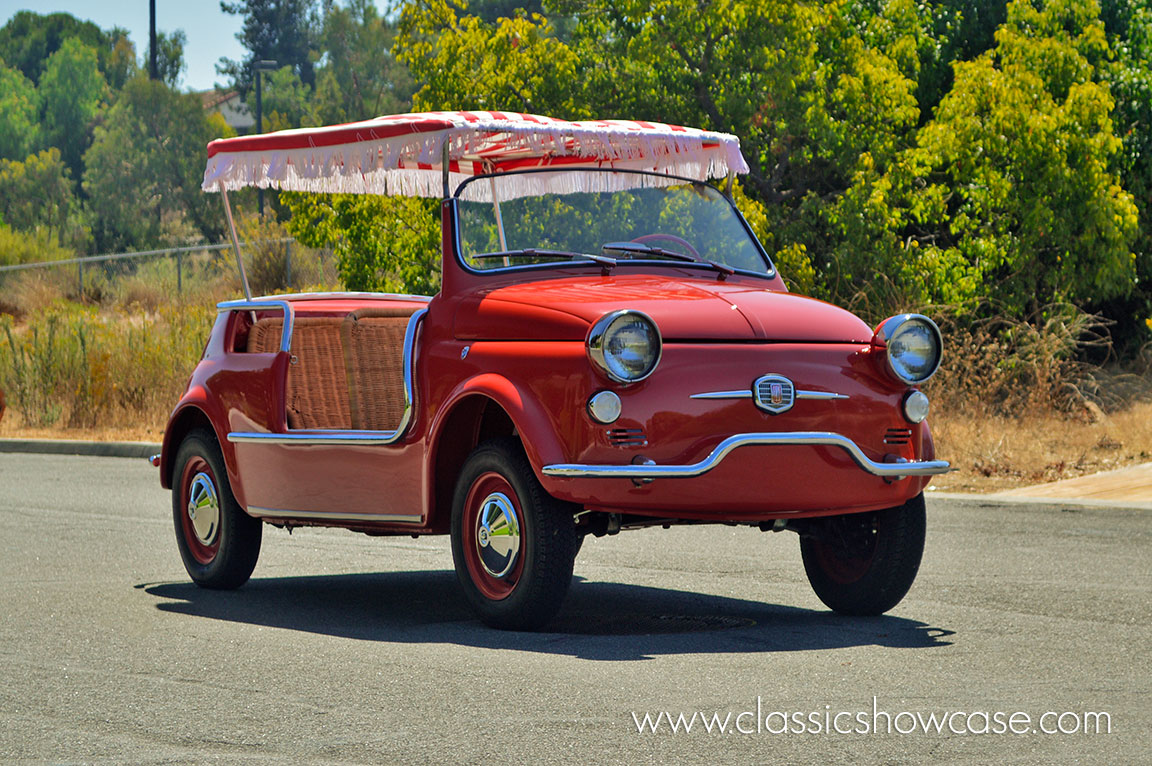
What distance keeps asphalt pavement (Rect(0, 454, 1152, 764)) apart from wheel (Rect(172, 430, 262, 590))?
16 centimetres

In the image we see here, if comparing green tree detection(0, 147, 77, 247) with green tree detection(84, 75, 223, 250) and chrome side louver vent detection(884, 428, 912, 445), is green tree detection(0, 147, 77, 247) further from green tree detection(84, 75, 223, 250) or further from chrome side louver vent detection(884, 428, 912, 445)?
chrome side louver vent detection(884, 428, 912, 445)

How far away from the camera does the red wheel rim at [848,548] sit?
25.6 feet

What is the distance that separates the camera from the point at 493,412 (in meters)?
7.71

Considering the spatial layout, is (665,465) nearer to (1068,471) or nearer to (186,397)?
(186,397)

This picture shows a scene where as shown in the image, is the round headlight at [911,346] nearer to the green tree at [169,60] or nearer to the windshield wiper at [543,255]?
the windshield wiper at [543,255]

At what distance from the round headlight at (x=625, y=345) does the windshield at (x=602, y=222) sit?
125cm

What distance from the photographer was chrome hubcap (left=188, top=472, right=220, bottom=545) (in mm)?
9023

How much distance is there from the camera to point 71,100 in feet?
239

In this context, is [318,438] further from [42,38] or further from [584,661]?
[42,38]

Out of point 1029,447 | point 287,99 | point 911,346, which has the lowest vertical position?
point 1029,447

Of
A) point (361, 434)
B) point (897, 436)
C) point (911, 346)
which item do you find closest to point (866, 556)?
point (897, 436)

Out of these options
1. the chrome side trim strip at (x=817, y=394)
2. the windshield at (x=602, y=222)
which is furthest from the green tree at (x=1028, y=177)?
the chrome side trim strip at (x=817, y=394)

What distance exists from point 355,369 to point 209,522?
1.15m

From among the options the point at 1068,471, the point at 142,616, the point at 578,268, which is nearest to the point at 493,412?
the point at 578,268
